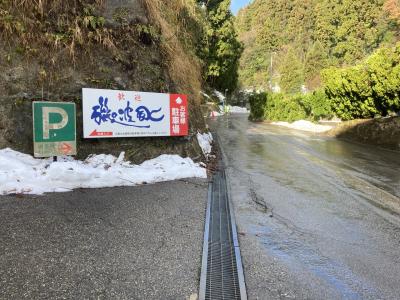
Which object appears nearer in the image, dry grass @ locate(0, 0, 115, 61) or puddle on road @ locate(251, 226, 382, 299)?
puddle on road @ locate(251, 226, 382, 299)

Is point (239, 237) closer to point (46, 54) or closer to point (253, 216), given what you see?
point (253, 216)

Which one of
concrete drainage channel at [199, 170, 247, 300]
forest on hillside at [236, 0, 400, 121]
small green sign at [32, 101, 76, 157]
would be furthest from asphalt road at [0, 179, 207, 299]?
forest on hillside at [236, 0, 400, 121]

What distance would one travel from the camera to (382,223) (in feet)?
19.7

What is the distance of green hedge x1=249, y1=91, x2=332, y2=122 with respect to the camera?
33.2 meters

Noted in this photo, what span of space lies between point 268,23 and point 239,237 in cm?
8606

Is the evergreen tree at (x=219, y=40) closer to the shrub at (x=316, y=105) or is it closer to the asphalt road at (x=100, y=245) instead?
the shrub at (x=316, y=105)

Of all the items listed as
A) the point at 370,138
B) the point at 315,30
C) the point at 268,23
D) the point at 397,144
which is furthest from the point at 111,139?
the point at 268,23

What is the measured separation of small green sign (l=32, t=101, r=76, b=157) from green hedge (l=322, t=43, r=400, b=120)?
14093 millimetres

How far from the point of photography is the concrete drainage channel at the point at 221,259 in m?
3.66

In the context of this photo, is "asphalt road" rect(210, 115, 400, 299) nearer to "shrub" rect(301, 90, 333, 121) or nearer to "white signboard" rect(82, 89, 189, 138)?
Result: "white signboard" rect(82, 89, 189, 138)

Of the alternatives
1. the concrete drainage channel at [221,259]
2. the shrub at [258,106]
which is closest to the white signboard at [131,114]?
the concrete drainage channel at [221,259]

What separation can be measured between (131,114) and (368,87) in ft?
49.9

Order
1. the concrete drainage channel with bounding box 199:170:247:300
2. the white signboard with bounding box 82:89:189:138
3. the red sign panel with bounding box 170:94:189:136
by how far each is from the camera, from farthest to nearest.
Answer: the red sign panel with bounding box 170:94:189:136, the white signboard with bounding box 82:89:189:138, the concrete drainage channel with bounding box 199:170:247:300

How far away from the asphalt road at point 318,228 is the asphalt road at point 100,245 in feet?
2.52
